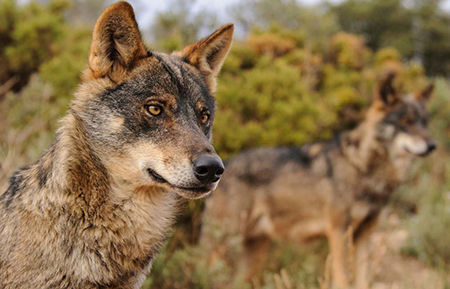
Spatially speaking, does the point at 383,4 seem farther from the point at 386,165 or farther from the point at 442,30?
the point at 386,165

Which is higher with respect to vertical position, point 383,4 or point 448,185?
point 448,185

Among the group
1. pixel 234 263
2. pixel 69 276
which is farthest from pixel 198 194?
pixel 234 263

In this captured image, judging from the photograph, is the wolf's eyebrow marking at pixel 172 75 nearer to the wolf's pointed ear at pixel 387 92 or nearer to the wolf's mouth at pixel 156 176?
the wolf's mouth at pixel 156 176

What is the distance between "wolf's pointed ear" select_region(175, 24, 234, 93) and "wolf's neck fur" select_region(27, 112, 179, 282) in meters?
1.02

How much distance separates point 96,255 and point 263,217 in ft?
13.2

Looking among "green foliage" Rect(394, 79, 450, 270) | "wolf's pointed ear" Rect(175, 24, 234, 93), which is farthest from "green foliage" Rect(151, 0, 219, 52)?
A: "wolf's pointed ear" Rect(175, 24, 234, 93)

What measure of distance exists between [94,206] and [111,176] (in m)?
0.19

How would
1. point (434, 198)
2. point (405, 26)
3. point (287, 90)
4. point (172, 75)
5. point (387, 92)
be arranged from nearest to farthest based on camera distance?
point (172, 75) < point (387, 92) < point (287, 90) < point (434, 198) < point (405, 26)

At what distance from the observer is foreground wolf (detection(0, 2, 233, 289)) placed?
2357 mm

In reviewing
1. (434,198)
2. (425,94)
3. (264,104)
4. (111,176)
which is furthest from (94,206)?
(434,198)

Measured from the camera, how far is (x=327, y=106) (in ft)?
34.9

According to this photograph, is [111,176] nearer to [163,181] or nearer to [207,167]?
[163,181]

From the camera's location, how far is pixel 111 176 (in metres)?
2.54

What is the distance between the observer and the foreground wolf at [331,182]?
6.10 metres
